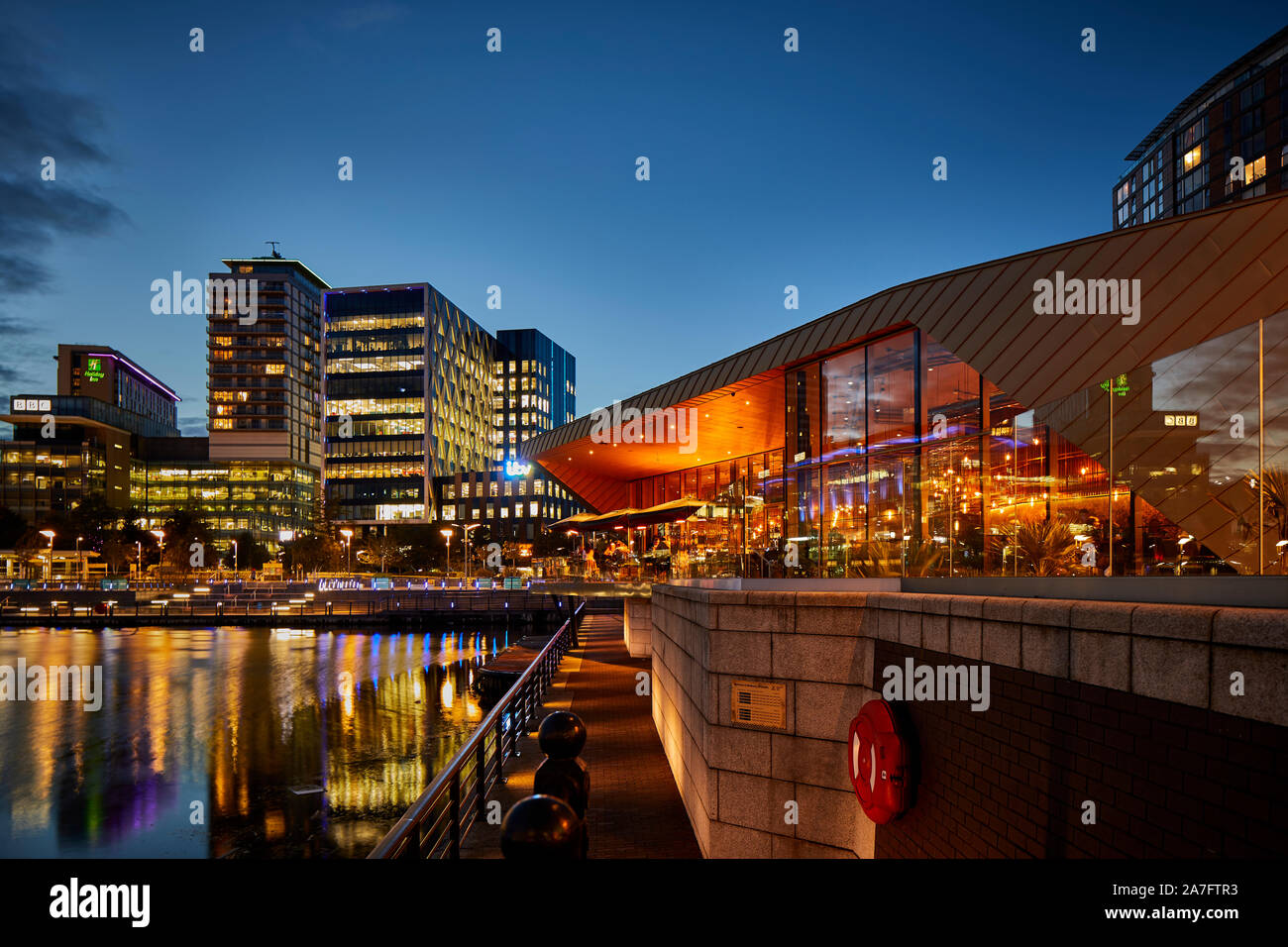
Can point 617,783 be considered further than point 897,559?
Yes

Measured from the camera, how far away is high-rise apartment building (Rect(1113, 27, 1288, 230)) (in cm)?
6056

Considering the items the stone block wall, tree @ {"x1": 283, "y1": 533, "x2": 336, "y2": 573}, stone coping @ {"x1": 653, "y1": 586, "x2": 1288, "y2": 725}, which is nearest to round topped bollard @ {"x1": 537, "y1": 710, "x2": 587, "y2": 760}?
the stone block wall

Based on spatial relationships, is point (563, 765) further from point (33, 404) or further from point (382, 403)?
point (33, 404)

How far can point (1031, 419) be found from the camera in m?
7.38

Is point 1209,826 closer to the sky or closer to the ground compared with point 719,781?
closer to the sky

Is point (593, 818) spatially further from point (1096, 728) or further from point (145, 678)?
point (145, 678)

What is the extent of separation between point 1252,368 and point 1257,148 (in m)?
73.7

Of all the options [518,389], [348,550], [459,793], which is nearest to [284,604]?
[348,550]

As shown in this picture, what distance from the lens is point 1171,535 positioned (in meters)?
5.60

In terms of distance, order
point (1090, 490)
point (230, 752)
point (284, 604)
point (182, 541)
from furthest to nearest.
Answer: point (182, 541) → point (284, 604) → point (230, 752) → point (1090, 490)

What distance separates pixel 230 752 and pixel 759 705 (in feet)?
82.3

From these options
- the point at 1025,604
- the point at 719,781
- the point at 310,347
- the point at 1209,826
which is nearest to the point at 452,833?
the point at 719,781

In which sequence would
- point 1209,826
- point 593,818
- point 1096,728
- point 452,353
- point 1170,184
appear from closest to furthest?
point 1209,826 < point 1096,728 < point 593,818 < point 1170,184 < point 452,353

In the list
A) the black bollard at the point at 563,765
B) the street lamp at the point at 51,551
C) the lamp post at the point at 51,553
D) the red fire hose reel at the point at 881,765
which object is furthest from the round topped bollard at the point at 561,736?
the street lamp at the point at 51,551
